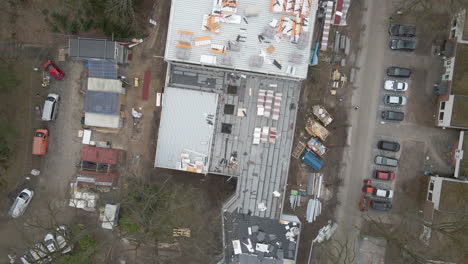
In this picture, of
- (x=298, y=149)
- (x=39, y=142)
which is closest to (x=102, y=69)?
(x=39, y=142)

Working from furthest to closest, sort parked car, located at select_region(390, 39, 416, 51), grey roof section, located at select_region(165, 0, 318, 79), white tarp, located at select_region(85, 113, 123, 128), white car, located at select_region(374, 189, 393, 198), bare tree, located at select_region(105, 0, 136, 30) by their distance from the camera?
white car, located at select_region(374, 189, 393, 198) < parked car, located at select_region(390, 39, 416, 51) < white tarp, located at select_region(85, 113, 123, 128) < bare tree, located at select_region(105, 0, 136, 30) < grey roof section, located at select_region(165, 0, 318, 79)

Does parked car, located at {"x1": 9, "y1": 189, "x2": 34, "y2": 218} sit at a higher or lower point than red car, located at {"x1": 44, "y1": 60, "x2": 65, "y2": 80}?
lower

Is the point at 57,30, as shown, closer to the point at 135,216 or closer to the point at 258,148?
the point at 135,216

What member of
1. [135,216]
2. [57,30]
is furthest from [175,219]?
[57,30]

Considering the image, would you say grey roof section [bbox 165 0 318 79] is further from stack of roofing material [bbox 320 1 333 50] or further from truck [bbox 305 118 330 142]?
truck [bbox 305 118 330 142]

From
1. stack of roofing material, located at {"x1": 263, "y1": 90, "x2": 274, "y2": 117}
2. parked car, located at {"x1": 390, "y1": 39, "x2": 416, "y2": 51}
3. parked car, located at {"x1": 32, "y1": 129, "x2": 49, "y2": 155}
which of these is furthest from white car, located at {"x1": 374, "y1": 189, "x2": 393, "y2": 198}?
parked car, located at {"x1": 32, "y1": 129, "x2": 49, "y2": 155}

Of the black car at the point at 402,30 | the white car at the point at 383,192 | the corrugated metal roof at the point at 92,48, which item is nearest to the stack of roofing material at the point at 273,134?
the white car at the point at 383,192
